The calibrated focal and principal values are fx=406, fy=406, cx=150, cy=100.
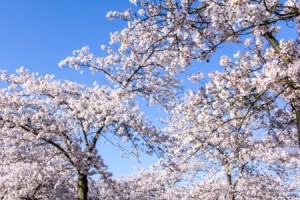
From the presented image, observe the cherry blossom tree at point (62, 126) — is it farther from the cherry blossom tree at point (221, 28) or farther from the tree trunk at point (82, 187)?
the cherry blossom tree at point (221, 28)

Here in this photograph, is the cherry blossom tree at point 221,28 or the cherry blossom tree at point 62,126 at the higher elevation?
the cherry blossom tree at point 62,126

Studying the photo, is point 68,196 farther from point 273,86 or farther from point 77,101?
point 273,86

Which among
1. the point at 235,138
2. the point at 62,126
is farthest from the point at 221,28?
the point at 62,126

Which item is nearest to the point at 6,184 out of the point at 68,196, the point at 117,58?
the point at 68,196

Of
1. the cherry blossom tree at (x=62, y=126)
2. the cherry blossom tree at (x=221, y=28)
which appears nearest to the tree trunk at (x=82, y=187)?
the cherry blossom tree at (x=62, y=126)

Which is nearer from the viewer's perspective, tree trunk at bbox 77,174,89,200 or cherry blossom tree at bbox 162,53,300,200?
cherry blossom tree at bbox 162,53,300,200

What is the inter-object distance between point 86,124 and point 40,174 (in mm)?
2904

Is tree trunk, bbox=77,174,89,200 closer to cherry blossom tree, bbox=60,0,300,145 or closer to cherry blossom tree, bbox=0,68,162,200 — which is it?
cherry blossom tree, bbox=0,68,162,200

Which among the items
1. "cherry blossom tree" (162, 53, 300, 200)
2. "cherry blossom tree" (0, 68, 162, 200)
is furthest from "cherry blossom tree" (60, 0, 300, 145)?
"cherry blossom tree" (0, 68, 162, 200)

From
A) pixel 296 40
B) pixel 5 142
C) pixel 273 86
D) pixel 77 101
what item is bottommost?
pixel 273 86

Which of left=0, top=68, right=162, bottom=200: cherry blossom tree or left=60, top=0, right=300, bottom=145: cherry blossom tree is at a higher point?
left=0, top=68, right=162, bottom=200: cherry blossom tree

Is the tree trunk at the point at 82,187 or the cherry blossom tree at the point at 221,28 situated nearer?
the cherry blossom tree at the point at 221,28

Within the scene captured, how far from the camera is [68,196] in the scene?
21.8m

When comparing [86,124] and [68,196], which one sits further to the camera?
[68,196]
